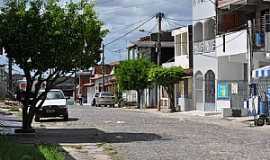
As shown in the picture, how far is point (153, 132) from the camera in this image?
24672 mm

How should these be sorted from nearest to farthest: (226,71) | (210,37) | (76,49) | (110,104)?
1. (76,49)
2. (226,71)
3. (210,37)
4. (110,104)

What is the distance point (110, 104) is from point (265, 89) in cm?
3555

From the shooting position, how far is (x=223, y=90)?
Result: 42438 millimetres

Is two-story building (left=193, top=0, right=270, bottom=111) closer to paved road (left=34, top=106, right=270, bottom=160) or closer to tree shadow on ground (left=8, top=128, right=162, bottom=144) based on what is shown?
paved road (left=34, top=106, right=270, bottom=160)

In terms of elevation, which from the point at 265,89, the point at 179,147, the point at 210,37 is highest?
the point at 210,37

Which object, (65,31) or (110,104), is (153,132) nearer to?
(65,31)

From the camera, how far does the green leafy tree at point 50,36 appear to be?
2170 centimetres

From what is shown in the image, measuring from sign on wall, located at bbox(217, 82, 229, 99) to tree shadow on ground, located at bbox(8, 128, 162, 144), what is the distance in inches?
748

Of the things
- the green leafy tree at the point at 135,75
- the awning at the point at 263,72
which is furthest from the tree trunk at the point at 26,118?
the green leafy tree at the point at 135,75

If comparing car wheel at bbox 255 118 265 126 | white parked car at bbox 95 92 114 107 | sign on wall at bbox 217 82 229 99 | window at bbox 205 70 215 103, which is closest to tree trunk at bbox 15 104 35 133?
car wheel at bbox 255 118 265 126

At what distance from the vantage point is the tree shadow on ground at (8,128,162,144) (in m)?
20.6

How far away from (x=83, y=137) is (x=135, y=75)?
38.8 meters

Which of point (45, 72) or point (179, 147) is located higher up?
point (45, 72)

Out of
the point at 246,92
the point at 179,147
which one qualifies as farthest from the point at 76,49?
the point at 246,92
